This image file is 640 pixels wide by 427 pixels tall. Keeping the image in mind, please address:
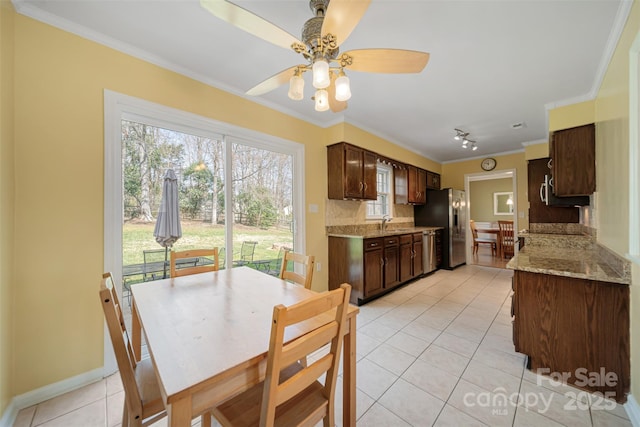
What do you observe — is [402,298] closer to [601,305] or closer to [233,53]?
[601,305]

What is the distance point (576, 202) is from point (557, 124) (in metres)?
1.03

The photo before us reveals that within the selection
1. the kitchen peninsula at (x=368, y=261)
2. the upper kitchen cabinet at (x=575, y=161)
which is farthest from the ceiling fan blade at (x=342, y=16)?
the upper kitchen cabinet at (x=575, y=161)

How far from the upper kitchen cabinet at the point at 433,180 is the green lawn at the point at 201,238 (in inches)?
155

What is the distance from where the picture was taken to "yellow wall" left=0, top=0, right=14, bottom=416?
4.70 ft

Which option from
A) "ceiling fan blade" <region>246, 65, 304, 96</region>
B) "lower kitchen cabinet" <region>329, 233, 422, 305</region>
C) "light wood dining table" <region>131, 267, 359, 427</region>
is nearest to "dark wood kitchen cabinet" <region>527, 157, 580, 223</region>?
"lower kitchen cabinet" <region>329, 233, 422, 305</region>

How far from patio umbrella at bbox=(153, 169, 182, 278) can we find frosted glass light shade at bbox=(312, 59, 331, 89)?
5.64ft

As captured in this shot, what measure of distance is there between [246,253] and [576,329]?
2922 mm

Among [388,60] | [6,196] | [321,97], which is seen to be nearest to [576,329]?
[388,60]

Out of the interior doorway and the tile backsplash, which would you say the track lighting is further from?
the interior doorway

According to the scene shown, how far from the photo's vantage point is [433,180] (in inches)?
231

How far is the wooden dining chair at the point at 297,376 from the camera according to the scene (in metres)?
0.81

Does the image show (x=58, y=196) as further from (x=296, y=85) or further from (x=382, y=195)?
(x=382, y=195)

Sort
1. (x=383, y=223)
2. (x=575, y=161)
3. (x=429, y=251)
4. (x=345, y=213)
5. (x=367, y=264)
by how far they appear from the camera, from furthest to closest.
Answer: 1. (x=429, y=251)
2. (x=383, y=223)
3. (x=345, y=213)
4. (x=367, y=264)
5. (x=575, y=161)

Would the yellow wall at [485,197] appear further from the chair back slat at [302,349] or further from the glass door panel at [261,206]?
the chair back slat at [302,349]
